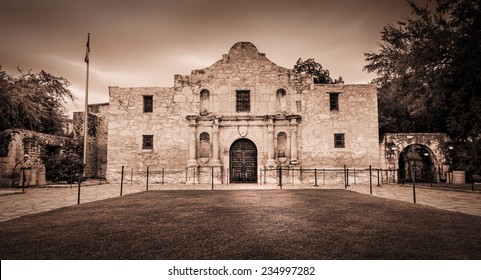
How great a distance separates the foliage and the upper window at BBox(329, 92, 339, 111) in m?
11.4

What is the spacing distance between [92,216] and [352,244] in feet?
15.9

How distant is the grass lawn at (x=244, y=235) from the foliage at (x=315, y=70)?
24.0 meters

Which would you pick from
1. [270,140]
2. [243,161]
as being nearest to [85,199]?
[243,161]

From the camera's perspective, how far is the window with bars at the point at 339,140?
55.3 ft

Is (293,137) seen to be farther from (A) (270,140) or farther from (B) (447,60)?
(B) (447,60)

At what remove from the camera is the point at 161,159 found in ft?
55.8

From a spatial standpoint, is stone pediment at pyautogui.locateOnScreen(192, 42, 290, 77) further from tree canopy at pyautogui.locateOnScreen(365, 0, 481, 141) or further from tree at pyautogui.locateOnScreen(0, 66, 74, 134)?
tree at pyautogui.locateOnScreen(0, 66, 74, 134)

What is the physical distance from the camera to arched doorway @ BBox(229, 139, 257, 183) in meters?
16.8

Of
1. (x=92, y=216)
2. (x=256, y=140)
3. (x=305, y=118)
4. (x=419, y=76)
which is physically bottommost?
(x=92, y=216)

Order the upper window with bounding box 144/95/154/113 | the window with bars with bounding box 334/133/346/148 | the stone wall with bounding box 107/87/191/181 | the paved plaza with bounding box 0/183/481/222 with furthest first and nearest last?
the upper window with bounding box 144/95/154/113 < the stone wall with bounding box 107/87/191/181 < the window with bars with bounding box 334/133/346/148 < the paved plaza with bounding box 0/183/481/222

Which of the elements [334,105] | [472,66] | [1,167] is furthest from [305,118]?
[1,167]

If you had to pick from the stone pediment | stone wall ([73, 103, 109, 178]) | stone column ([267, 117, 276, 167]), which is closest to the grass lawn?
stone column ([267, 117, 276, 167])

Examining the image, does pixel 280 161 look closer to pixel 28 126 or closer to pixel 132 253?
pixel 132 253

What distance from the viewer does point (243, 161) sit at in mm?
17016
